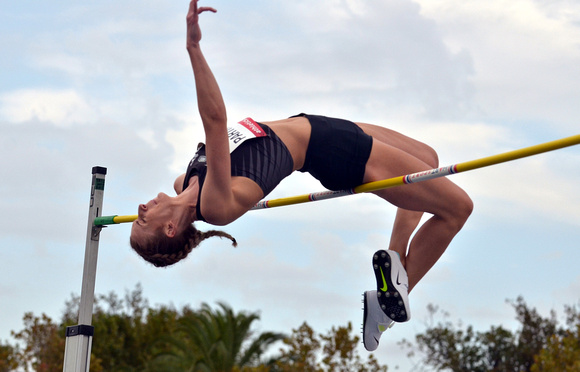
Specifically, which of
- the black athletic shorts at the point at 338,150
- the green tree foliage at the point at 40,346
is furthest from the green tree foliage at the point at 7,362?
the black athletic shorts at the point at 338,150

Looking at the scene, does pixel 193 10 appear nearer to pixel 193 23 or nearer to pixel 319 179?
pixel 193 23

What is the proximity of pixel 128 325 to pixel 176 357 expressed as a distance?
12.0ft

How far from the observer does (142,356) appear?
1933 cm

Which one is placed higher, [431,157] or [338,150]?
[431,157]

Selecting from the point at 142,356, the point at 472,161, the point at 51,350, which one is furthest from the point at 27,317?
the point at 472,161

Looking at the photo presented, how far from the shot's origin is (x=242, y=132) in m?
4.12

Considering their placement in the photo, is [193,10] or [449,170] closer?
[193,10]

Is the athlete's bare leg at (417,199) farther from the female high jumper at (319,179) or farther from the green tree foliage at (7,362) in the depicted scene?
the green tree foliage at (7,362)

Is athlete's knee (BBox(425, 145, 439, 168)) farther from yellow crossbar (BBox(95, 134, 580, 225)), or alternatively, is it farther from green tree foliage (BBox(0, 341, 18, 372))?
green tree foliage (BBox(0, 341, 18, 372))

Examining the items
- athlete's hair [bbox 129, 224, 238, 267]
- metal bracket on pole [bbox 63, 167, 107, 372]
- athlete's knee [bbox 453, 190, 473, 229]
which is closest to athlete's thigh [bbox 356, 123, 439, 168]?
athlete's knee [bbox 453, 190, 473, 229]

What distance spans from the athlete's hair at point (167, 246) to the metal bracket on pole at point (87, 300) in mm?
1401

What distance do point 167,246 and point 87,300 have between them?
→ 1641 millimetres

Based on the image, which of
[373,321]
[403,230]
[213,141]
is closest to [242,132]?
[213,141]

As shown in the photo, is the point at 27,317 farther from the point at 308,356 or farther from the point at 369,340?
the point at 369,340
